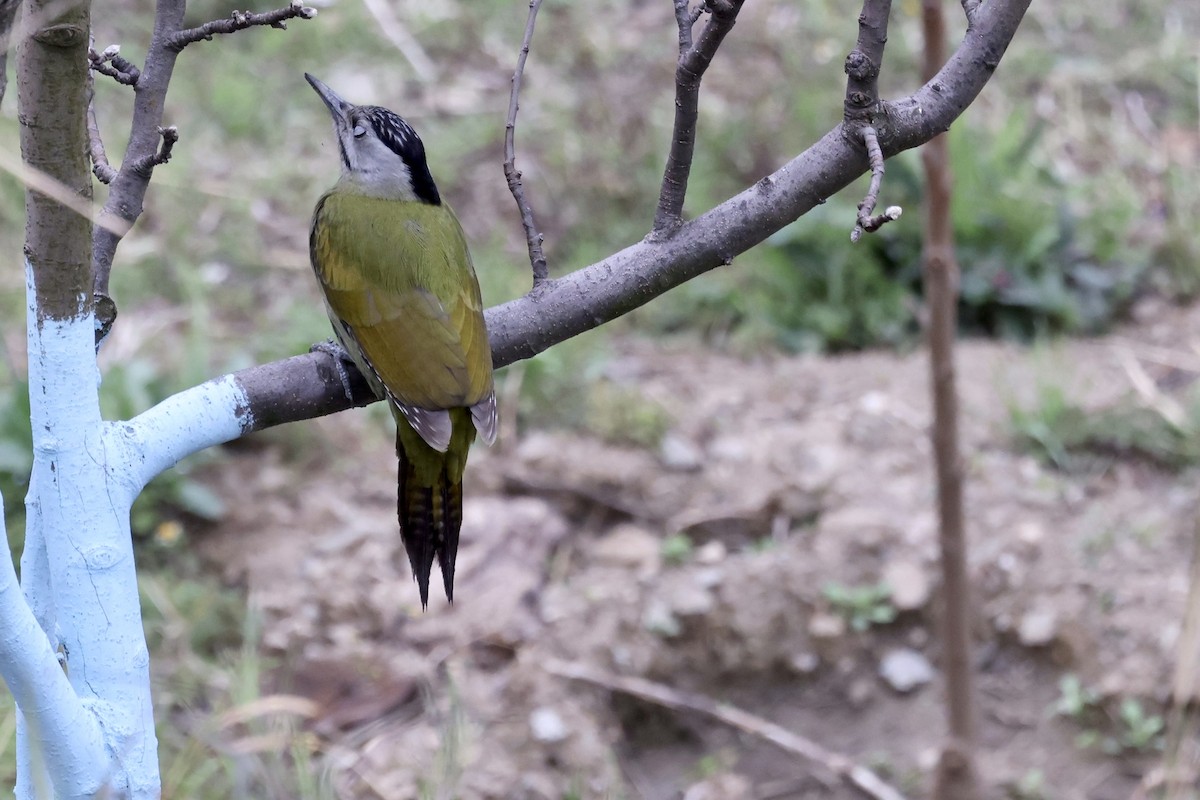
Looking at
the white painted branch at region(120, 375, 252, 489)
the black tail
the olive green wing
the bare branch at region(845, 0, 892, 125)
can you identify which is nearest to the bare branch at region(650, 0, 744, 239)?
the bare branch at region(845, 0, 892, 125)

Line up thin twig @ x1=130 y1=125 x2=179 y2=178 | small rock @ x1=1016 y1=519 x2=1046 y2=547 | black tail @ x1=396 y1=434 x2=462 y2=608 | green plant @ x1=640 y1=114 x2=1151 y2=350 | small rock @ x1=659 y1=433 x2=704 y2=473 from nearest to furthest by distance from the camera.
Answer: thin twig @ x1=130 y1=125 x2=179 y2=178 → black tail @ x1=396 y1=434 x2=462 y2=608 → small rock @ x1=1016 y1=519 x2=1046 y2=547 → small rock @ x1=659 y1=433 x2=704 y2=473 → green plant @ x1=640 y1=114 x2=1151 y2=350

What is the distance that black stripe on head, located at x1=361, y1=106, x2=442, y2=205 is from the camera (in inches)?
123

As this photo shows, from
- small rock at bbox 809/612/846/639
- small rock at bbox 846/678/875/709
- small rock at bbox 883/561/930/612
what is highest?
small rock at bbox 883/561/930/612

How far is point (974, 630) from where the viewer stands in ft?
12.7

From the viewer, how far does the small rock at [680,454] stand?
14.6ft

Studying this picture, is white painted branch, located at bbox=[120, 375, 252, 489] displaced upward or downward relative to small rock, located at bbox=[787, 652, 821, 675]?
upward

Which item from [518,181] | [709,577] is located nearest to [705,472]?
[709,577]

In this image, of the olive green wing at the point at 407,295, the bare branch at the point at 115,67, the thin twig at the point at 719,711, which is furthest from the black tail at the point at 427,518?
the thin twig at the point at 719,711

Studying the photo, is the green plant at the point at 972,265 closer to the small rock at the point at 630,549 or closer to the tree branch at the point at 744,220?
the small rock at the point at 630,549

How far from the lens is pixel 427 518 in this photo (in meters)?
2.38

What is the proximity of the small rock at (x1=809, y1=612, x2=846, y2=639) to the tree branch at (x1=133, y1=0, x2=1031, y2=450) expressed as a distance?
2178mm

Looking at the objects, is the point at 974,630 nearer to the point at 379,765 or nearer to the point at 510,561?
the point at 510,561

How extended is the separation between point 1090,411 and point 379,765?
2.61 m

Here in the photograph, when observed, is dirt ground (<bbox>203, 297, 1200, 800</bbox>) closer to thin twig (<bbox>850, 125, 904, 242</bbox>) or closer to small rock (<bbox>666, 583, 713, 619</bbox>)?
small rock (<bbox>666, 583, 713, 619</bbox>)
